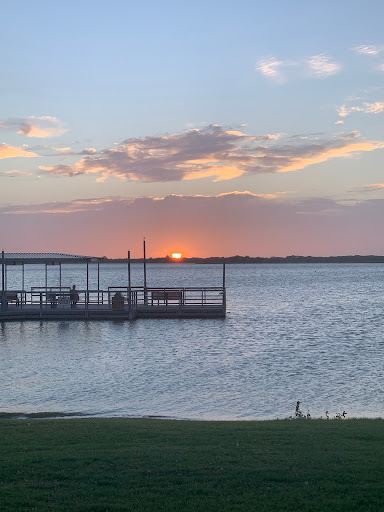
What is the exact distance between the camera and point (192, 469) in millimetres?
6898

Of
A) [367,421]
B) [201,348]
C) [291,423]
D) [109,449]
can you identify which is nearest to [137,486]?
[109,449]

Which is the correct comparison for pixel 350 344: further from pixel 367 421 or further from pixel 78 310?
pixel 367 421

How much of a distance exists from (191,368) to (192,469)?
14.1 m

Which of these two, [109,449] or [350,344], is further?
[350,344]

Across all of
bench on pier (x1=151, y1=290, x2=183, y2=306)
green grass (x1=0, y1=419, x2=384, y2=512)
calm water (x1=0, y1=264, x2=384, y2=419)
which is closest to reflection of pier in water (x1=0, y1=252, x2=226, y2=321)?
bench on pier (x1=151, y1=290, x2=183, y2=306)

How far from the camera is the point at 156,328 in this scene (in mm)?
33000

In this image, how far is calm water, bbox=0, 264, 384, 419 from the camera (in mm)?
14742

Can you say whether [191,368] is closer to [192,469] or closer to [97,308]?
[192,469]

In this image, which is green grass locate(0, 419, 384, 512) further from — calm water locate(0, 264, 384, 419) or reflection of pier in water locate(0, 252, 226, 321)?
reflection of pier in water locate(0, 252, 226, 321)

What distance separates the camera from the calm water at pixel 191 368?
48.4 feet

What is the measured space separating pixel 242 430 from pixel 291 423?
53.5 inches

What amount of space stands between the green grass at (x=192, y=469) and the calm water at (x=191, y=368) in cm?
469

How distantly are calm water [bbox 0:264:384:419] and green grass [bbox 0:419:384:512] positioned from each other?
4.69 metres

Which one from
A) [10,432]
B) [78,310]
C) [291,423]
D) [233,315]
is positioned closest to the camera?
[10,432]
